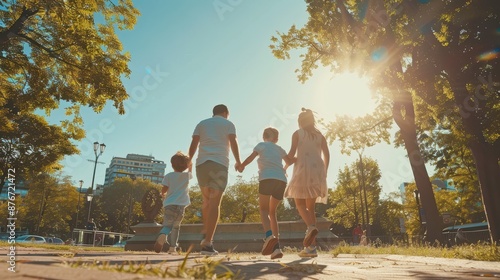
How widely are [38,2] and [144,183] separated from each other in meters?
71.7

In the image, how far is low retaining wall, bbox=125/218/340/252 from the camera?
47.1ft

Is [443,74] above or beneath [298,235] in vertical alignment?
above

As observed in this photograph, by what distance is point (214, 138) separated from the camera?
203 inches

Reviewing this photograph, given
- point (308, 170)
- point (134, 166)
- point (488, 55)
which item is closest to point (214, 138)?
point (308, 170)

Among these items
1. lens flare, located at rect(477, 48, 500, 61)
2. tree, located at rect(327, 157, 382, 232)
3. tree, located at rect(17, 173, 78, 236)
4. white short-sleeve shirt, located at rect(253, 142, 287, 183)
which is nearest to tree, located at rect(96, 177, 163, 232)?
tree, located at rect(17, 173, 78, 236)

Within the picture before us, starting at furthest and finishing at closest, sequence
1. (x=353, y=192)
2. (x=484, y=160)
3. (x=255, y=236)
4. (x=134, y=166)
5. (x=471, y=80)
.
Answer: (x=134, y=166)
(x=353, y=192)
(x=255, y=236)
(x=484, y=160)
(x=471, y=80)

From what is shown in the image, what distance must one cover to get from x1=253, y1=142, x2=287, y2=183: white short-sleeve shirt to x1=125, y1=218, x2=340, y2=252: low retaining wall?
9.03 meters

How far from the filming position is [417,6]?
8000mm

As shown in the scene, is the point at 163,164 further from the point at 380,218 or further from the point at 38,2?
the point at 38,2

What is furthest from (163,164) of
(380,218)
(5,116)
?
(5,116)

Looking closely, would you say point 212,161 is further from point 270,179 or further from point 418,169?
point 418,169

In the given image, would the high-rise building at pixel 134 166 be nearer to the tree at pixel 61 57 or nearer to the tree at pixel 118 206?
the tree at pixel 118 206

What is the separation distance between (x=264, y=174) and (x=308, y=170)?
0.81m

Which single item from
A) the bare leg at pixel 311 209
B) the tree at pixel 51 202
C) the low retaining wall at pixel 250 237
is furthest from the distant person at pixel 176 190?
the tree at pixel 51 202
